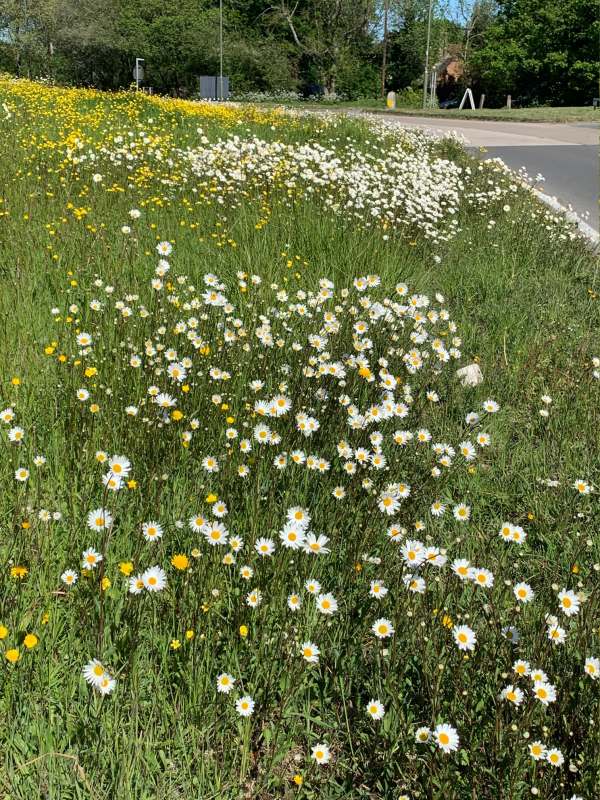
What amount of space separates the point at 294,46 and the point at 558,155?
52994 millimetres

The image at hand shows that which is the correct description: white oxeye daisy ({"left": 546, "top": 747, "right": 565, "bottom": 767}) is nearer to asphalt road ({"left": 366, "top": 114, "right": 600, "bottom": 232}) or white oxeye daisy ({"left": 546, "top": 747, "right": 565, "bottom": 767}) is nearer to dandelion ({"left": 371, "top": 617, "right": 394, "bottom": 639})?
dandelion ({"left": 371, "top": 617, "right": 394, "bottom": 639})

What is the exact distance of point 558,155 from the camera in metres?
15.8

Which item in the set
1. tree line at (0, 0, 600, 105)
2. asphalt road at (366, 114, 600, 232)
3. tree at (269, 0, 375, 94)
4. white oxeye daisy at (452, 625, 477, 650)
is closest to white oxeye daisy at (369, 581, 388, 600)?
white oxeye daisy at (452, 625, 477, 650)

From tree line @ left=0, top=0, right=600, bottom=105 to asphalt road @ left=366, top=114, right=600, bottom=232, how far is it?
25021 mm

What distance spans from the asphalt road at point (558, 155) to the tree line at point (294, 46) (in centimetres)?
2502

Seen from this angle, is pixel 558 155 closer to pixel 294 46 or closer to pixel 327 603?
pixel 327 603

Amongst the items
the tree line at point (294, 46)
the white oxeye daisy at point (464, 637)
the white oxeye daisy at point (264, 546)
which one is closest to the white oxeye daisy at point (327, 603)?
the white oxeye daisy at point (264, 546)

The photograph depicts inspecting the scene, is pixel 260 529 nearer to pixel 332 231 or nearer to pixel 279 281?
pixel 279 281

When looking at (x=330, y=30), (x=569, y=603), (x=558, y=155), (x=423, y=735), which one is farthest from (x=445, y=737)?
(x=330, y=30)

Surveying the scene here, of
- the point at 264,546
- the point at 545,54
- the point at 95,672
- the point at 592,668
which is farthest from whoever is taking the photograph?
the point at 545,54

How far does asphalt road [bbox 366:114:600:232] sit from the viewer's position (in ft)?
35.8

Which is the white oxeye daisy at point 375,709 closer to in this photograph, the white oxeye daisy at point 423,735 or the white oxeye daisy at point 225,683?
the white oxeye daisy at point 423,735

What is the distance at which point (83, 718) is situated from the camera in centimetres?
183

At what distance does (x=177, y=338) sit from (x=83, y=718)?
226cm
